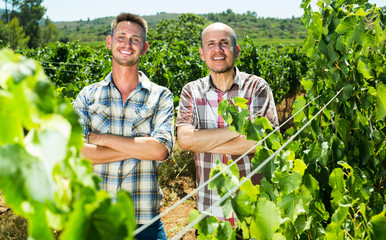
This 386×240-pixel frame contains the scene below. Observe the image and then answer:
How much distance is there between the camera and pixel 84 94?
223 centimetres

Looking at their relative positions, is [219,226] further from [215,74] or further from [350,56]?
[215,74]

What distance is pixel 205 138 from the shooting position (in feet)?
7.06

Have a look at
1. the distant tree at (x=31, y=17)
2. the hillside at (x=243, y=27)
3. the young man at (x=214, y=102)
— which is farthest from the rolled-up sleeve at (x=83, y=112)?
the hillside at (x=243, y=27)

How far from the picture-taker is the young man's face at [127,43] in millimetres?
2184

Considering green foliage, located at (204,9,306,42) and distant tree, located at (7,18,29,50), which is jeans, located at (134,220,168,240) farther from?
green foliage, located at (204,9,306,42)

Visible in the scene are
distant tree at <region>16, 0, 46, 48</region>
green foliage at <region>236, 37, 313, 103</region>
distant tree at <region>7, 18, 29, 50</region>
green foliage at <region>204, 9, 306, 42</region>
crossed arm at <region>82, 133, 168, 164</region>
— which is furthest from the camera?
green foliage at <region>204, 9, 306, 42</region>

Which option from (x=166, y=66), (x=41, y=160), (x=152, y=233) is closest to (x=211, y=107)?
(x=152, y=233)

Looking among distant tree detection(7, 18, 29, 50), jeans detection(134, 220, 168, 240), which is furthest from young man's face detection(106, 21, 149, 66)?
distant tree detection(7, 18, 29, 50)

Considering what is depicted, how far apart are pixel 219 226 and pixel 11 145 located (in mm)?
738

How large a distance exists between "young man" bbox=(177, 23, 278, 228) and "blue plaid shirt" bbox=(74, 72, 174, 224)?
16cm

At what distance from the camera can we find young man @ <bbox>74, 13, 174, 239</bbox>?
6.73ft

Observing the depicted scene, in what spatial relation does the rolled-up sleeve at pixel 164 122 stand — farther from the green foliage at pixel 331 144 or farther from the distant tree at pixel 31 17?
the distant tree at pixel 31 17

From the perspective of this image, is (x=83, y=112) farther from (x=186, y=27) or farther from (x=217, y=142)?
(x=186, y=27)

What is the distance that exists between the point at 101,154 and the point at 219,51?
3.38 feet
